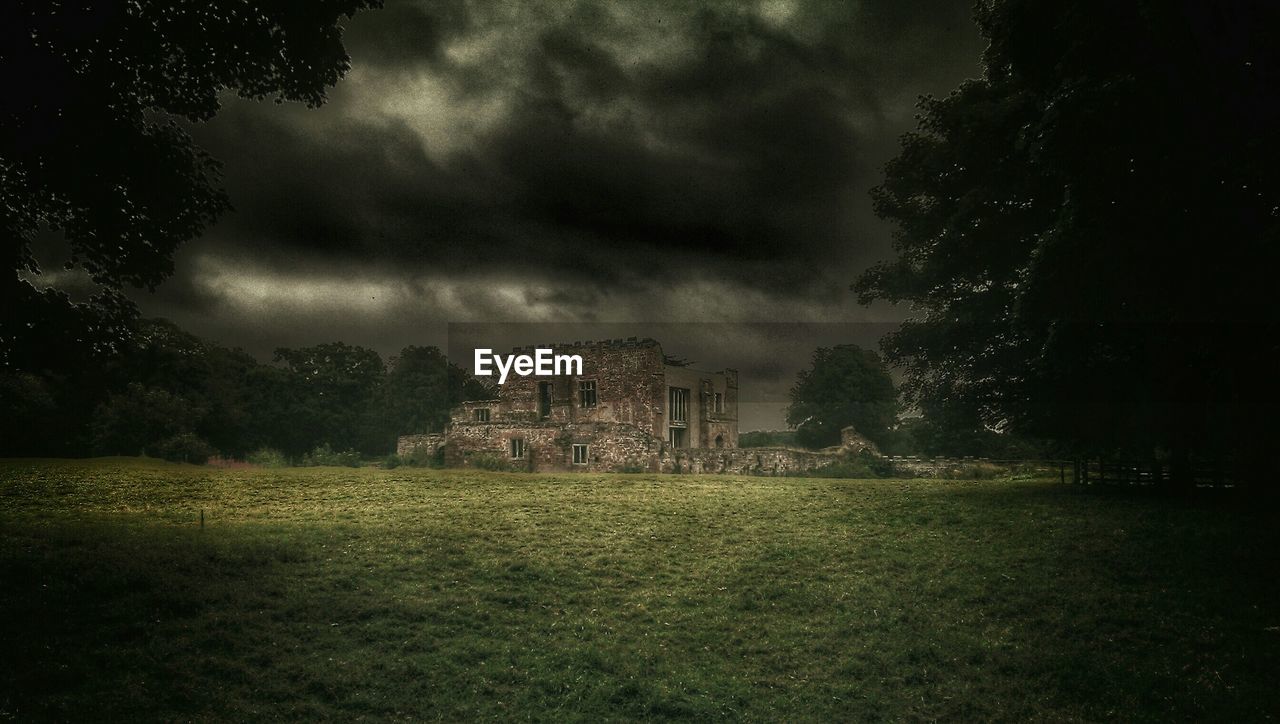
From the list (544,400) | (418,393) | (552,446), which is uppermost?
(418,393)

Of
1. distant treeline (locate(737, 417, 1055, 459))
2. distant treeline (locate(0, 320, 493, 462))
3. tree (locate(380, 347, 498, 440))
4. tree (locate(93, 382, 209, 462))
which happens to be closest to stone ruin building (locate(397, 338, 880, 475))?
distant treeline (locate(737, 417, 1055, 459))

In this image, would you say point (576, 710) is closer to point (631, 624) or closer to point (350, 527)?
point (631, 624)

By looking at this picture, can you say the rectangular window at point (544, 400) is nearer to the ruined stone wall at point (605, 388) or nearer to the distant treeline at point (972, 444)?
the ruined stone wall at point (605, 388)

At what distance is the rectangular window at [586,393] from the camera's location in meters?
52.2

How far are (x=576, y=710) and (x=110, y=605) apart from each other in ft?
24.7

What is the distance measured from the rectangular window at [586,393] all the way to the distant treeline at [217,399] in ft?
77.6

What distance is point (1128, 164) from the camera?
1642cm

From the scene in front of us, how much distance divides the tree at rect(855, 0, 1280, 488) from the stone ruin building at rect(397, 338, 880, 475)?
821 inches

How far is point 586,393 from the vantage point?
52.5 metres

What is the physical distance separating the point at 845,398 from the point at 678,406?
25929mm

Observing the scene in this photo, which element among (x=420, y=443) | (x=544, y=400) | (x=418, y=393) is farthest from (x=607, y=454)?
(x=418, y=393)

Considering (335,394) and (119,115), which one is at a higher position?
(119,115)

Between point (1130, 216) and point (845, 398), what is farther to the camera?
point (845, 398)

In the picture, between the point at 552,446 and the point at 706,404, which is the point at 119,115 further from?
the point at 706,404
